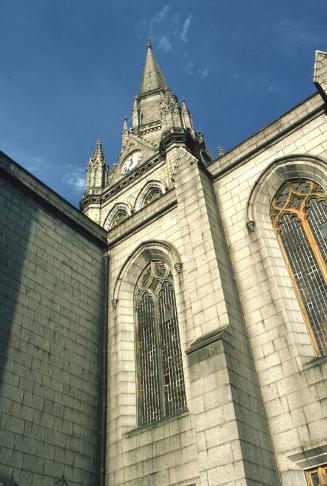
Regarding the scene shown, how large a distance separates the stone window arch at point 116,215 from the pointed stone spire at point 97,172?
291cm

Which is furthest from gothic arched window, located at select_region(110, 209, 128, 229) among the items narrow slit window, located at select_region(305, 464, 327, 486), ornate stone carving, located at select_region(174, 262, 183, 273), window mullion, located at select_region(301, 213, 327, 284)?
narrow slit window, located at select_region(305, 464, 327, 486)

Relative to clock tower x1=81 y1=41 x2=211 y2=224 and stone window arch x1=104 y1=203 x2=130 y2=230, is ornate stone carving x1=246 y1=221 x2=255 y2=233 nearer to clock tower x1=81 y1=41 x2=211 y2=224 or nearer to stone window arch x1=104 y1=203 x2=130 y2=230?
clock tower x1=81 y1=41 x2=211 y2=224

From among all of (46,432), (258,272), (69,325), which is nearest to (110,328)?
(69,325)

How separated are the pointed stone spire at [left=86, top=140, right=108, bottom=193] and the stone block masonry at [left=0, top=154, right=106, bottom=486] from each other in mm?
16605

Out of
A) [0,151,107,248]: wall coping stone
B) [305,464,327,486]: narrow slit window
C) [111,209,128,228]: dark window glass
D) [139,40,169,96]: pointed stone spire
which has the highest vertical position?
[139,40,169,96]: pointed stone spire

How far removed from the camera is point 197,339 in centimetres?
981

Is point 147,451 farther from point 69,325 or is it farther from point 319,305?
point 319,305

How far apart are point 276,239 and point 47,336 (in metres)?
6.25

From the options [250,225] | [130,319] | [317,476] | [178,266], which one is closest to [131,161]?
[130,319]

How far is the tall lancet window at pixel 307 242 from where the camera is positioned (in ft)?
33.6

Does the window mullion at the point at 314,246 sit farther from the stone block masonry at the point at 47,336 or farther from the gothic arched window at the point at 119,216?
the gothic arched window at the point at 119,216

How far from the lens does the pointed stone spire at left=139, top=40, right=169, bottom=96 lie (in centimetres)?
4038

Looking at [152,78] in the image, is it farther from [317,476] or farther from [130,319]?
[317,476]

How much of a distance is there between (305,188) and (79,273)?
22.7 ft
